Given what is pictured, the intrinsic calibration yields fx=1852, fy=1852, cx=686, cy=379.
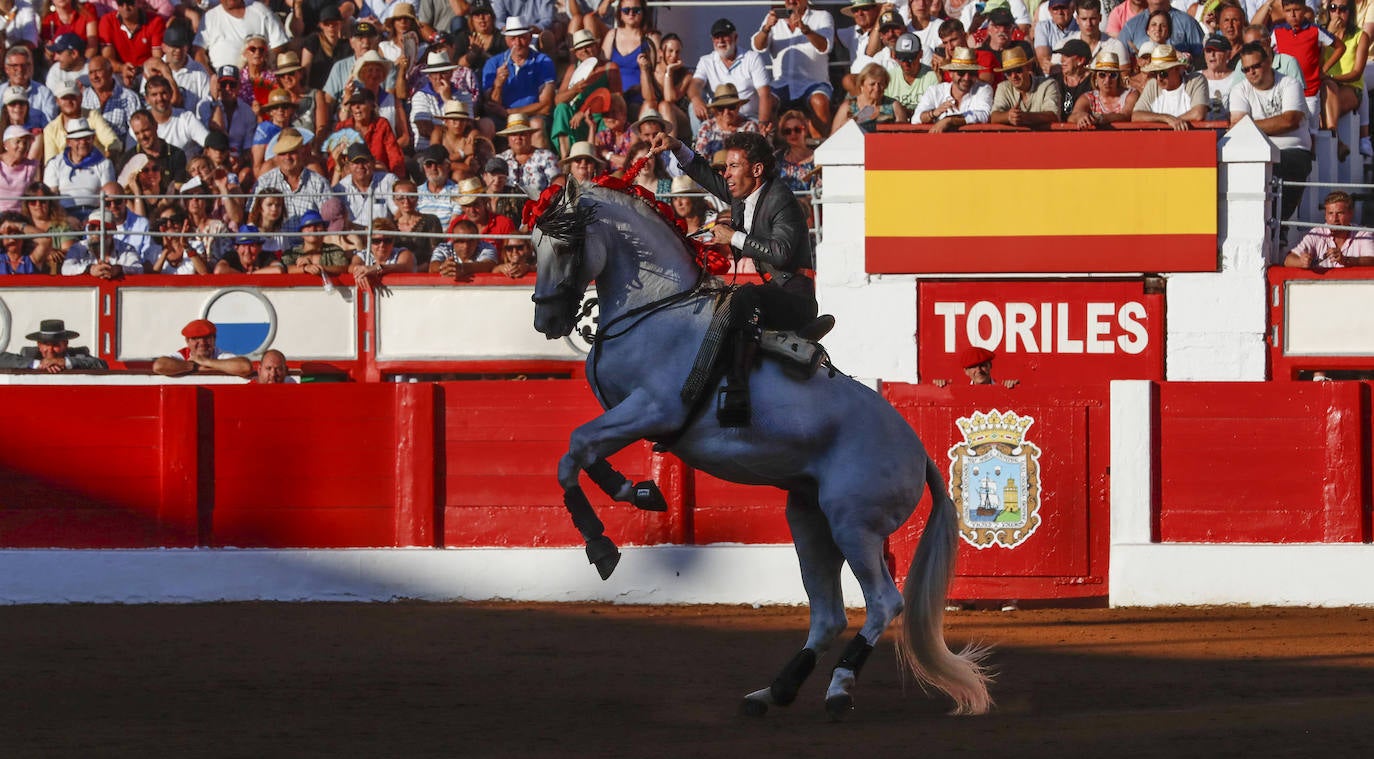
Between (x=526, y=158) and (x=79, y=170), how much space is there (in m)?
4.14

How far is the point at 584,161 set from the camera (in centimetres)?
1422

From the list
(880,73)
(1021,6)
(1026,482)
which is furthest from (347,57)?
(1026,482)

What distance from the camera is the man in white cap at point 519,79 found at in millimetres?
16125

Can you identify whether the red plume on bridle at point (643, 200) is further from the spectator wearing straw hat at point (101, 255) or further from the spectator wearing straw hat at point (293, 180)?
the spectator wearing straw hat at point (101, 255)

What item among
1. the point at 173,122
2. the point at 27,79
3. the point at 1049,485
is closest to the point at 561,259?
the point at 1049,485

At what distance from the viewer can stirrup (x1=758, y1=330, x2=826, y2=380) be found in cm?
744

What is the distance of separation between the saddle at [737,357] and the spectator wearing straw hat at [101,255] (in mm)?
9488

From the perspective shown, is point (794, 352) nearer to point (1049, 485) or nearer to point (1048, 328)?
point (1049, 485)

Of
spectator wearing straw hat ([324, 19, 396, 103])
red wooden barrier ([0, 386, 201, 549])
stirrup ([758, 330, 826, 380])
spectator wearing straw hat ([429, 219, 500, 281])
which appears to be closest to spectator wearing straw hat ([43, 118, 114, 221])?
spectator wearing straw hat ([324, 19, 396, 103])

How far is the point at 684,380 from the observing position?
7367mm

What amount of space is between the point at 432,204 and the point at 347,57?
2.21 metres

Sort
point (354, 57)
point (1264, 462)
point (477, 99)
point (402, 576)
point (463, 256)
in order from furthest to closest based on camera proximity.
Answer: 1. point (354, 57)
2. point (477, 99)
3. point (463, 256)
4. point (402, 576)
5. point (1264, 462)

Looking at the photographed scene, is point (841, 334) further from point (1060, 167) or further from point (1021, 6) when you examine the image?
point (1021, 6)

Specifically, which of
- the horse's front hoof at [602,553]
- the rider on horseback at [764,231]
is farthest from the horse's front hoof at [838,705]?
the rider on horseback at [764,231]
